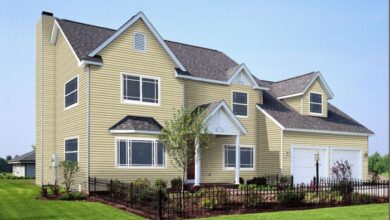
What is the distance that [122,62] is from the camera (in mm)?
24766

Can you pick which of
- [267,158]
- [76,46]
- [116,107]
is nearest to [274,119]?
[267,158]

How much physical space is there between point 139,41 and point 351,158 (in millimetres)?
20101

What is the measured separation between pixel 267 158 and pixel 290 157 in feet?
5.46

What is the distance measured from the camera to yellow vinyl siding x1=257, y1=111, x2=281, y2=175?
1216 inches

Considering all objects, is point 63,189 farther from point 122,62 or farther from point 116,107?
point 122,62

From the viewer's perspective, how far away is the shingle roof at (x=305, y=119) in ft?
104

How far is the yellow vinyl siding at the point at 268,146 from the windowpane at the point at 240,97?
1691mm

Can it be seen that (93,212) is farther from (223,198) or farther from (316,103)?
(316,103)

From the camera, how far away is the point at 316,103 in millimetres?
35156

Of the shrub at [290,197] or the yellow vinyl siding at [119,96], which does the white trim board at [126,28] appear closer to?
the yellow vinyl siding at [119,96]

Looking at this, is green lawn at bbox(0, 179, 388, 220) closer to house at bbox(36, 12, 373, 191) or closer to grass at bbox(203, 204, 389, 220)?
grass at bbox(203, 204, 389, 220)

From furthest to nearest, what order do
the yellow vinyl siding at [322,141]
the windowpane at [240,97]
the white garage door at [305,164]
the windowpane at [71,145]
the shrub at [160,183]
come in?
1. the white garage door at [305,164]
2. the windowpane at [240,97]
3. the yellow vinyl siding at [322,141]
4. the windowpane at [71,145]
5. the shrub at [160,183]

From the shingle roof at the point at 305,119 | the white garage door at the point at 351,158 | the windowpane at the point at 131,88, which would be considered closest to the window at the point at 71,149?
the windowpane at the point at 131,88

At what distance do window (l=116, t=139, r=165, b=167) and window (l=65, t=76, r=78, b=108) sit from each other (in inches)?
166
